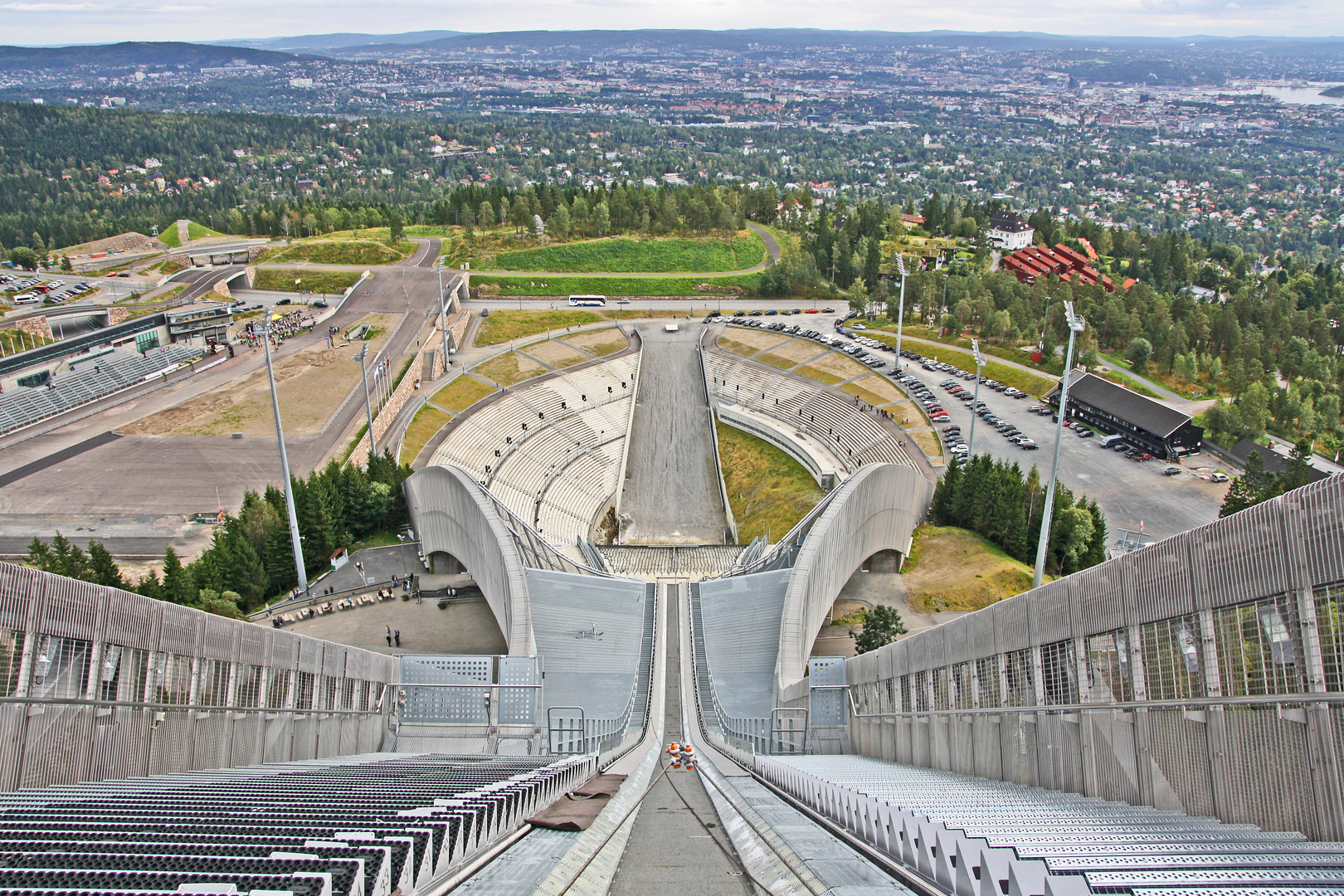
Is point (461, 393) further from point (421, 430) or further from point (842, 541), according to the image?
point (842, 541)

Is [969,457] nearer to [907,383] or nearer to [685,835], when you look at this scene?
[907,383]

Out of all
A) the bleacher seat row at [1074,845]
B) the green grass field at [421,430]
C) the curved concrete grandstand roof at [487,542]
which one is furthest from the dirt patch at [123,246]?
the bleacher seat row at [1074,845]

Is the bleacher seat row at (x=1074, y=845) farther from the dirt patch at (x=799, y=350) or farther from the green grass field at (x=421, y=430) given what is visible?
the dirt patch at (x=799, y=350)

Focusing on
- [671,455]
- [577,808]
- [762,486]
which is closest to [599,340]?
[671,455]

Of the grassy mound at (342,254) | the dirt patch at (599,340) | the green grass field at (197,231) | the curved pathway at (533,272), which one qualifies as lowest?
the dirt patch at (599,340)

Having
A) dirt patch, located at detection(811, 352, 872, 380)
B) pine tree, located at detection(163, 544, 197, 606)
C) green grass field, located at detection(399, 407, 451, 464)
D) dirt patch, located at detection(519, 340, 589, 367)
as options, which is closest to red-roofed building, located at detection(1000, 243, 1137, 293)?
dirt patch, located at detection(811, 352, 872, 380)

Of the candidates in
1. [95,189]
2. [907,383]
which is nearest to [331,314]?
[907,383]
